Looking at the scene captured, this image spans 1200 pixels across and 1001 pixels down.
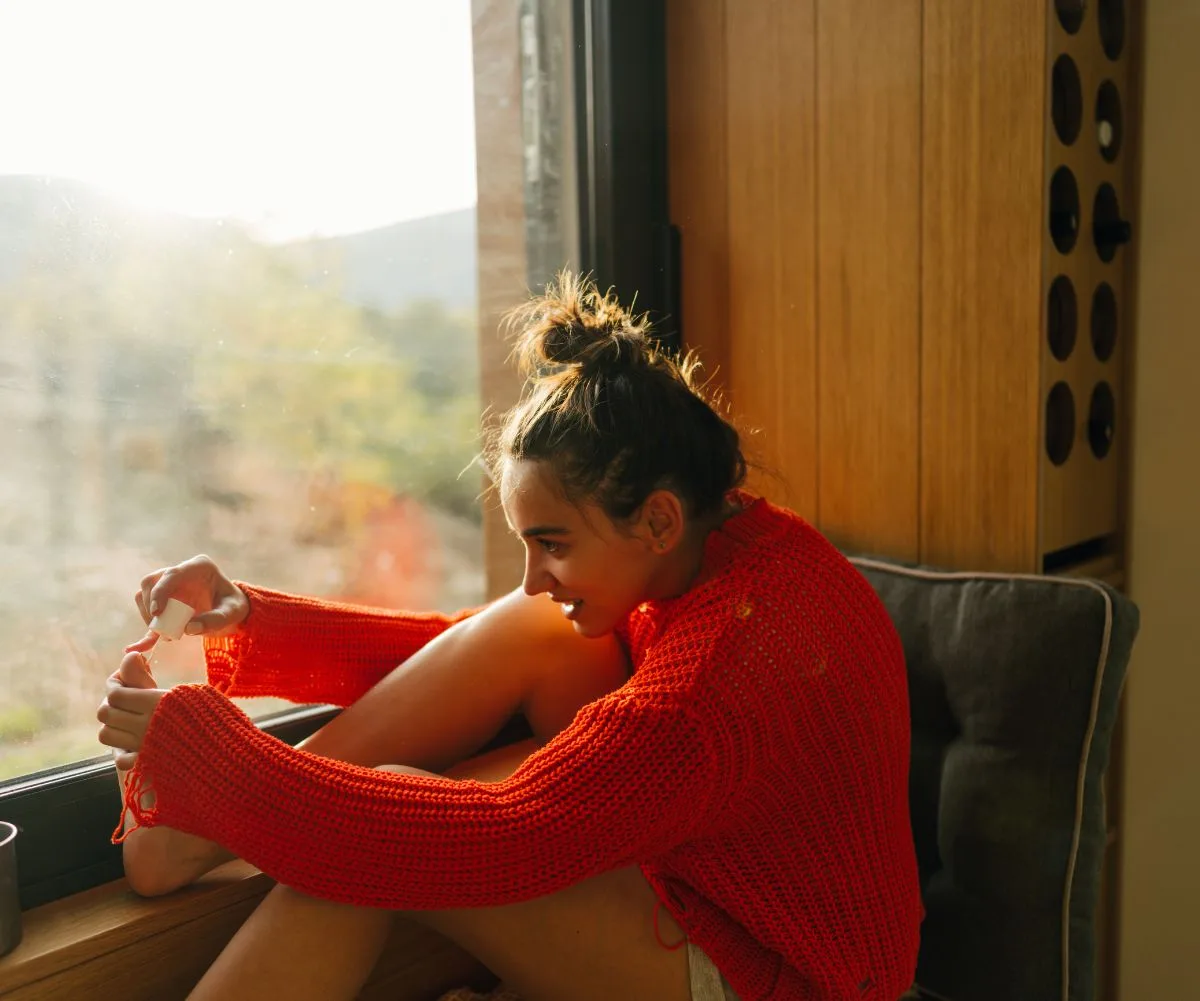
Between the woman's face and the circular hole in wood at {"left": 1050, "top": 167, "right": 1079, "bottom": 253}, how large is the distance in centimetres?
69

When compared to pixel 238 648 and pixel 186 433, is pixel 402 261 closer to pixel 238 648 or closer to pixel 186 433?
pixel 186 433

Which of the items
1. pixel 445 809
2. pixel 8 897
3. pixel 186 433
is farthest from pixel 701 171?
pixel 8 897

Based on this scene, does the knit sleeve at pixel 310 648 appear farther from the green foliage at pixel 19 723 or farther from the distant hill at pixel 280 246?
the distant hill at pixel 280 246

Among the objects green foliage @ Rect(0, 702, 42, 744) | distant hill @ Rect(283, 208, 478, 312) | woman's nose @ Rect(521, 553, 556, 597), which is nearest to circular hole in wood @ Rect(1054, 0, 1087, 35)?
distant hill @ Rect(283, 208, 478, 312)

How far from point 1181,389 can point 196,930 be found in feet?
4.68

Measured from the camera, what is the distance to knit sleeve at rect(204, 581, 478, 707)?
1.25m

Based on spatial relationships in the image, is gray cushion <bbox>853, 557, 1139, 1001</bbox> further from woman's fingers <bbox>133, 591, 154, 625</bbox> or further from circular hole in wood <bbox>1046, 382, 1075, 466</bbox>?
woman's fingers <bbox>133, 591, 154, 625</bbox>

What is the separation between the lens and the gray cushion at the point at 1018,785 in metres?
1.12

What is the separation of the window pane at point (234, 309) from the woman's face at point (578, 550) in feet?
1.36

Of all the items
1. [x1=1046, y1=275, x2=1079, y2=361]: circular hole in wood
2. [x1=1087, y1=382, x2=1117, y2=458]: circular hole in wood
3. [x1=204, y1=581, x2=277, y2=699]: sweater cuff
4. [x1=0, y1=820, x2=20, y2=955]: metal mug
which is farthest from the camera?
[x1=1087, y1=382, x2=1117, y2=458]: circular hole in wood

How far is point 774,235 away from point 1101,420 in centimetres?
53

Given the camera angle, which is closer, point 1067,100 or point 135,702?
point 135,702

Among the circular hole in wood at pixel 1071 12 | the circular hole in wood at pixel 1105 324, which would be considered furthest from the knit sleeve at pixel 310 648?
the circular hole in wood at pixel 1071 12

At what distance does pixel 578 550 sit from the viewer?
1055mm
